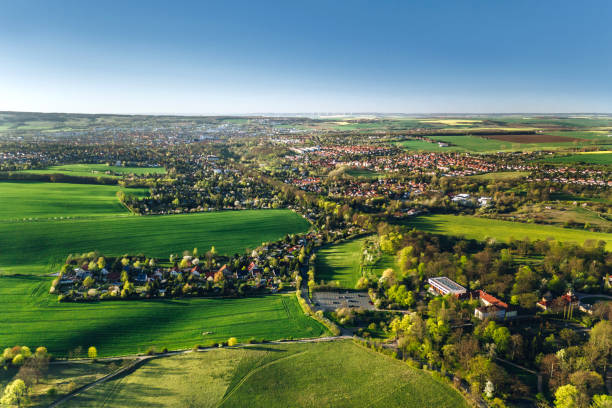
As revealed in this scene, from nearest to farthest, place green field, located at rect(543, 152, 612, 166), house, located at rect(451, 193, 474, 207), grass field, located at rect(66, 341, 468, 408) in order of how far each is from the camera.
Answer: grass field, located at rect(66, 341, 468, 408), house, located at rect(451, 193, 474, 207), green field, located at rect(543, 152, 612, 166)

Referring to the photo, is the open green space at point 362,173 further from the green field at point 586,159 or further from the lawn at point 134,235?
the green field at point 586,159

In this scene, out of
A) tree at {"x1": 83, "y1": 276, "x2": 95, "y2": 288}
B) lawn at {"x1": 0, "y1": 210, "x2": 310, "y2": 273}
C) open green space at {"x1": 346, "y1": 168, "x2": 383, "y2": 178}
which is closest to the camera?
tree at {"x1": 83, "y1": 276, "x2": 95, "y2": 288}

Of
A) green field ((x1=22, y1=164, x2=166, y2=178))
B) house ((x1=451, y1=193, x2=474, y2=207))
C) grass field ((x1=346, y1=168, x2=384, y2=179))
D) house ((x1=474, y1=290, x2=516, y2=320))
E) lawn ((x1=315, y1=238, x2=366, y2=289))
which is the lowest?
lawn ((x1=315, y1=238, x2=366, y2=289))

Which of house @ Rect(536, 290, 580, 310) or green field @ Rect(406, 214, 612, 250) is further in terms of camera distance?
green field @ Rect(406, 214, 612, 250)

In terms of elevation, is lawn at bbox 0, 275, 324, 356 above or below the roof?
below

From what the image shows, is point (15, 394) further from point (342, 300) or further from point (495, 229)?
point (495, 229)

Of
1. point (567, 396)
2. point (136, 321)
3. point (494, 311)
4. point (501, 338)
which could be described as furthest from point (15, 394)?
point (494, 311)

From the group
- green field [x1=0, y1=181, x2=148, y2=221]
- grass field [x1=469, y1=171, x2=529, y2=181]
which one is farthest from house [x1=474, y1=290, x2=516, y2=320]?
green field [x1=0, y1=181, x2=148, y2=221]

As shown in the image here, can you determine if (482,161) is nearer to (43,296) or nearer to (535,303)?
(535,303)

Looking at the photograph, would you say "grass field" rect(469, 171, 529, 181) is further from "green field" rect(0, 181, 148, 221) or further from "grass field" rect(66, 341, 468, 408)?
Result: "green field" rect(0, 181, 148, 221)
